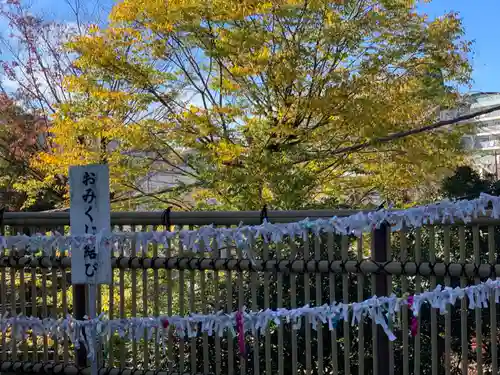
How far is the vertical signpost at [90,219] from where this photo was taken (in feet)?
8.16

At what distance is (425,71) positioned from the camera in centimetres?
614

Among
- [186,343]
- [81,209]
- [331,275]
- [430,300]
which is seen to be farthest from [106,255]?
[430,300]

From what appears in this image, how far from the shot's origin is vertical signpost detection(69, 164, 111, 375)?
2.49 m

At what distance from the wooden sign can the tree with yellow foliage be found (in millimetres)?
3017

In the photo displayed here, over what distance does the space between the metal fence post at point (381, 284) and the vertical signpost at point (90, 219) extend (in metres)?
1.38

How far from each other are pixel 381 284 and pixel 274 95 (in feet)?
12.2

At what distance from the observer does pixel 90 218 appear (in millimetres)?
2521

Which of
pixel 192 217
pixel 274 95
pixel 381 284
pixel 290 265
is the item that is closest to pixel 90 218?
pixel 192 217

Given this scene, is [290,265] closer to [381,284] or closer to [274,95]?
[381,284]

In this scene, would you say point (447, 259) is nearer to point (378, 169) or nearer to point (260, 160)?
point (260, 160)

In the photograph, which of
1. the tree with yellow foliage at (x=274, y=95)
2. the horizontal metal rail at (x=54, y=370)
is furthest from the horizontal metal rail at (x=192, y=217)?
the tree with yellow foliage at (x=274, y=95)

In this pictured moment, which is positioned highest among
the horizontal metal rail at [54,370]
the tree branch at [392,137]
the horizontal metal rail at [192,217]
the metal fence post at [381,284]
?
the tree branch at [392,137]

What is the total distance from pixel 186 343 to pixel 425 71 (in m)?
4.72

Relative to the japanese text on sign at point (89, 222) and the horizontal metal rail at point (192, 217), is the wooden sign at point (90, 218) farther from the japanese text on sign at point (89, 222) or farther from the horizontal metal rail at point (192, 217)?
the horizontal metal rail at point (192, 217)
